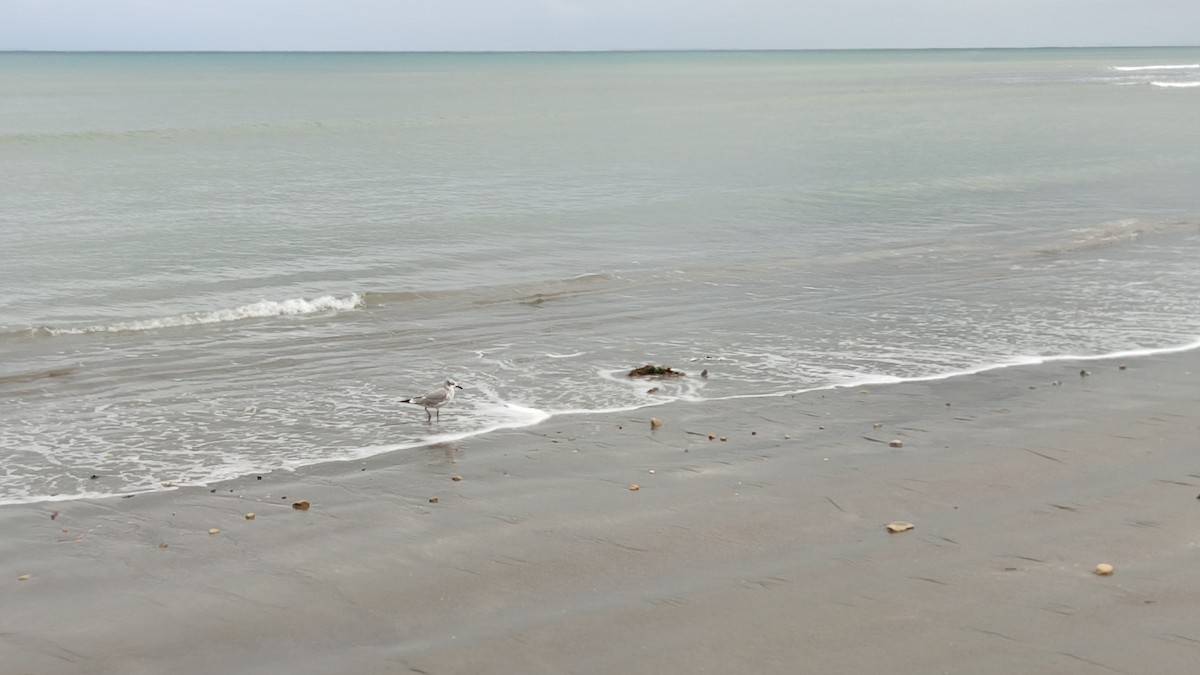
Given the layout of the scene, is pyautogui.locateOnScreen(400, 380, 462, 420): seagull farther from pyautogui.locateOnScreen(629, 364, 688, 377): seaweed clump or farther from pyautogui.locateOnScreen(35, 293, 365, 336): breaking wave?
pyautogui.locateOnScreen(35, 293, 365, 336): breaking wave

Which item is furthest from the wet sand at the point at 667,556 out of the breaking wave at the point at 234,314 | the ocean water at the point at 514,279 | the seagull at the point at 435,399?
the breaking wave at the point at 234,314

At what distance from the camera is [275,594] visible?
22.5 ft

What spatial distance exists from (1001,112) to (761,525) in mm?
56172

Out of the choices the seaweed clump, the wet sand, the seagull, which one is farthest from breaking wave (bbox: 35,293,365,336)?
the wet sand

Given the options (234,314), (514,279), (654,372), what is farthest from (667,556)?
(514,279)

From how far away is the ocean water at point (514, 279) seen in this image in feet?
36.8

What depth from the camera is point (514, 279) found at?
720 inches

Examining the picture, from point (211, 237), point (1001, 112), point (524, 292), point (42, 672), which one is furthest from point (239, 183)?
point (1001, 112)

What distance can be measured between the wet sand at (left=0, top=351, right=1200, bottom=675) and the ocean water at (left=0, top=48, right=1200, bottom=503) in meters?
1.19

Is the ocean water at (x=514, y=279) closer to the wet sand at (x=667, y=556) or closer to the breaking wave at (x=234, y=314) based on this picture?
the breaking wave at (x=234, y=314)

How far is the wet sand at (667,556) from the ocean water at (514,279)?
1188 millimetres

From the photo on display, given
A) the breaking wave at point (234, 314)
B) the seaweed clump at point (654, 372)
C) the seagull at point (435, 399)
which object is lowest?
the breaking wave at point (234, 314)

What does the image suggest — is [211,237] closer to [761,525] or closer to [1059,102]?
[761,525]

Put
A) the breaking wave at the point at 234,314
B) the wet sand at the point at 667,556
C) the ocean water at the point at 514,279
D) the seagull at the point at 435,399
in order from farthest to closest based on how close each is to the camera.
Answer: the breaking wave at the point at 234,314 < the ocean water at the point at 514,279 < the seagull at the point at 435,399 < the wet sand at the point at 667,556
